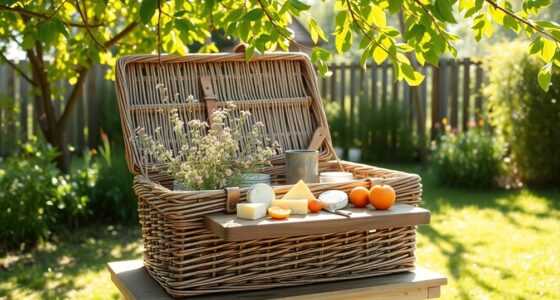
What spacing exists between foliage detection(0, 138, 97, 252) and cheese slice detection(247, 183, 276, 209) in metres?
2.79

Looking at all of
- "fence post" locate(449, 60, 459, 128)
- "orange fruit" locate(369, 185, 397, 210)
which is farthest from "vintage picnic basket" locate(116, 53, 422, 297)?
"fence post" locate(449, 60, 459, 128)

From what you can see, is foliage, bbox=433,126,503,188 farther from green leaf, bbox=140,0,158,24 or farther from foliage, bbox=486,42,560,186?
green leaf, bbox=140,0,158,24

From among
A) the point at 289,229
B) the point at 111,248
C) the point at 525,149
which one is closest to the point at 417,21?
the point at 289,229

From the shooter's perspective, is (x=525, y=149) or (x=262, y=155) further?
(x=525, y=149)

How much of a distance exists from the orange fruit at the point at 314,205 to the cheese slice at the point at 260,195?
0.11 meters

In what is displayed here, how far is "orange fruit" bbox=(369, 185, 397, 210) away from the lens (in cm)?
212

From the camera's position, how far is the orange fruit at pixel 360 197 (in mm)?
2195

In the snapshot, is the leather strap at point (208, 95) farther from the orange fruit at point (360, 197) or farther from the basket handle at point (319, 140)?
the orange fruit at point (360, 197)

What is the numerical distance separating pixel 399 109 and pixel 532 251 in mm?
4243

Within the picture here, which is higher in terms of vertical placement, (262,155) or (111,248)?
(262,155)

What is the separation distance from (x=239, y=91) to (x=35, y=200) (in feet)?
7.23

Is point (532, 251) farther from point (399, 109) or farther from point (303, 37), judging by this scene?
point (303, 37)

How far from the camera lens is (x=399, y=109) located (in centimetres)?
848

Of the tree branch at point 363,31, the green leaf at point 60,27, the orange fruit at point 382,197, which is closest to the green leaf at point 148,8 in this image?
the green leaf at point 60,27
